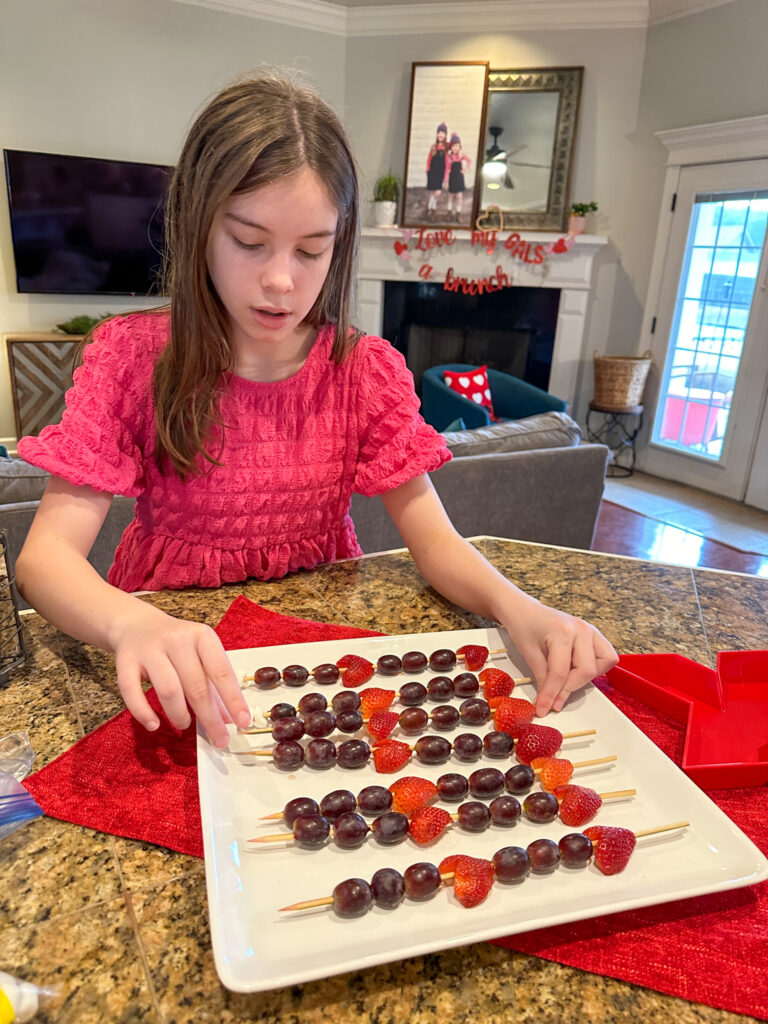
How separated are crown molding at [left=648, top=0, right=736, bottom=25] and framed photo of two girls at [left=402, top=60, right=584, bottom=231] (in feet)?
1.87

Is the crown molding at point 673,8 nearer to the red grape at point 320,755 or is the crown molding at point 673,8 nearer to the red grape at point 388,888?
the red grape at point 320,755

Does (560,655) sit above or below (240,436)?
below

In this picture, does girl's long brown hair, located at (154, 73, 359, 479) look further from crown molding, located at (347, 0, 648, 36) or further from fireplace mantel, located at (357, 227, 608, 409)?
crown molding, located at (347, 0, 648, 36)

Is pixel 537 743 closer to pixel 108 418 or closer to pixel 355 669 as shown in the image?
pixel 355 669

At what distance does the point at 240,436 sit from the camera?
3.79ft

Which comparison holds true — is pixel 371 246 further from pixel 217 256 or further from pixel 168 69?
pixel 217 256

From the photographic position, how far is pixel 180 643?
68 cm

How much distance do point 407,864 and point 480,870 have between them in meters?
0.06

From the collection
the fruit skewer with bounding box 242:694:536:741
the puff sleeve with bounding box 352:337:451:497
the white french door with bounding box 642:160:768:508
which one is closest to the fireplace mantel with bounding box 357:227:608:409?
the white french door with bounding box 642:160:768:508

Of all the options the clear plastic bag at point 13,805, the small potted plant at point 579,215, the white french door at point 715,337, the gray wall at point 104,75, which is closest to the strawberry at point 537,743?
the clear plastic bag at point 13,805

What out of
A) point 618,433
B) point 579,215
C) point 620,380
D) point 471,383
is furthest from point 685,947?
point 579,215

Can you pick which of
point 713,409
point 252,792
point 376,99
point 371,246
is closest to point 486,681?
point 252,792

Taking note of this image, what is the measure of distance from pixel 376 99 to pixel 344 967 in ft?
21.2

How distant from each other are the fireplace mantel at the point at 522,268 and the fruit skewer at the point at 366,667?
16.1 feet
